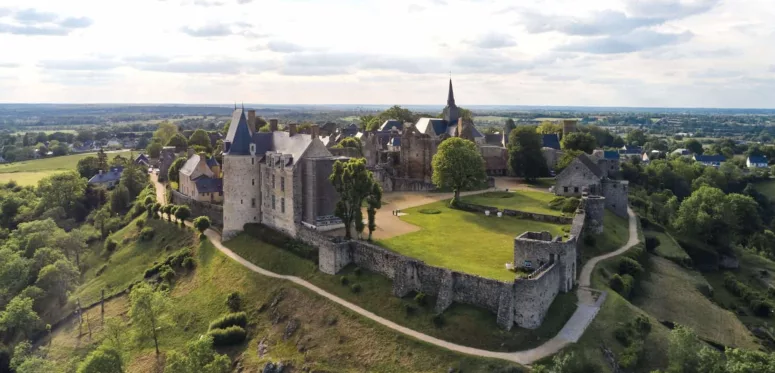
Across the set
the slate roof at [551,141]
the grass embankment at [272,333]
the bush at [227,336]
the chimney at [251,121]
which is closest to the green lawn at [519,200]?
the slate roof at [551,141]

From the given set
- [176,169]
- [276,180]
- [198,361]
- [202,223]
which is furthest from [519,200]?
[176,169]

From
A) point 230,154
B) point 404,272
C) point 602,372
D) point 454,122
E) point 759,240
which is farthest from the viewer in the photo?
point 454,122

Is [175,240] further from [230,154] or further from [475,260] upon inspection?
[475,260]

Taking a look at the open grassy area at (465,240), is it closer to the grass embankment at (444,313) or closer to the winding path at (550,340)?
the grass embankment at (444,313)

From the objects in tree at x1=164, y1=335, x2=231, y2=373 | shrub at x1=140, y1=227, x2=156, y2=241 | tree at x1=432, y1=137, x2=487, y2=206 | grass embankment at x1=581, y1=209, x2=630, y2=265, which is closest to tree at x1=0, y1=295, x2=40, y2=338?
shrub at x1=140, y1=227, x2=156, y2=241

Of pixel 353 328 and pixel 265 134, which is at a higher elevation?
pixel 265 134

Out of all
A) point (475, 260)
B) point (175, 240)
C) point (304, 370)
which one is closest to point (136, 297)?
point (304, 370)

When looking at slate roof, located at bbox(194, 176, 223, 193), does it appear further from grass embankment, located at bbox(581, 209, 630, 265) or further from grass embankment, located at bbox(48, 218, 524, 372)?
grass embankment, located at bbox(581, 209, 630, 265)
